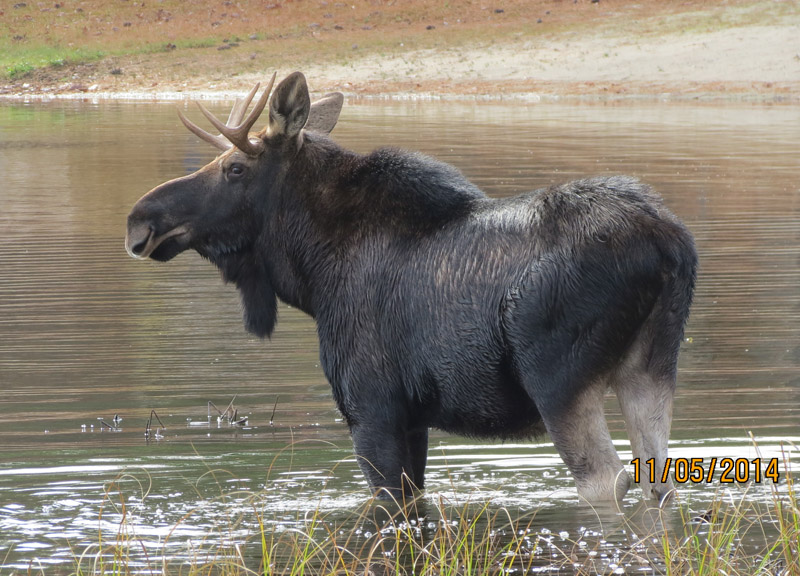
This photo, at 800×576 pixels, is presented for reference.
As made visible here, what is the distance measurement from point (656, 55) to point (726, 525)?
35.2 metres

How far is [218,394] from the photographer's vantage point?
7.91m

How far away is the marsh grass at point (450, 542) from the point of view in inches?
178

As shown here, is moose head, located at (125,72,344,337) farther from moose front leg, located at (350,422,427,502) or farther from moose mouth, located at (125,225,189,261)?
moose front leg, located at (350,422,427,502)

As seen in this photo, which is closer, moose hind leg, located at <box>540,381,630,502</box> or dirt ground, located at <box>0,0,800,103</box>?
moose hind leg, located at <box>540,381,630,502</box>

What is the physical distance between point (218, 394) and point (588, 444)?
3.42m

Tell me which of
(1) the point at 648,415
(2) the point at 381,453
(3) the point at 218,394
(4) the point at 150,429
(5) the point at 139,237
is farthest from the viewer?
(3) the point at 218,394

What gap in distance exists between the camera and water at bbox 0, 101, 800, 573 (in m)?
5.61

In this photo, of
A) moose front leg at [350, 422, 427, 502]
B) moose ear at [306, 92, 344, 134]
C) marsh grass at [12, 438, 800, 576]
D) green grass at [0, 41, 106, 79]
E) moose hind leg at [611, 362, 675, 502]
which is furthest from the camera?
green grass at [0, 41, 106, 79]

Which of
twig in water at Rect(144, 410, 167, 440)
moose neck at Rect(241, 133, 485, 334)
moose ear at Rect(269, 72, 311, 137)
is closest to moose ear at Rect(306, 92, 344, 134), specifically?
moose neck at Rect(241, 133, 485, 334)

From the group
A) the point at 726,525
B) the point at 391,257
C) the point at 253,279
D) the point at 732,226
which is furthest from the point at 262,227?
the point at 732,226

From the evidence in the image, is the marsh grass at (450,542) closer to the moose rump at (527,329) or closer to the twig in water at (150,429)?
the moose rump at (527,329)
